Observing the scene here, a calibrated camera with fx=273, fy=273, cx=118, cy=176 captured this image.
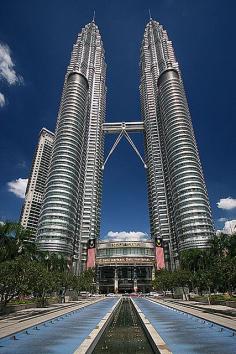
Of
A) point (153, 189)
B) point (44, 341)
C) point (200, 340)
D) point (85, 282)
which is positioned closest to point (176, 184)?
point (153, 189)

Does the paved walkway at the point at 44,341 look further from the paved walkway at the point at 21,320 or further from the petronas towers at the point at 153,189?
the petronas towers at the point at 153,189

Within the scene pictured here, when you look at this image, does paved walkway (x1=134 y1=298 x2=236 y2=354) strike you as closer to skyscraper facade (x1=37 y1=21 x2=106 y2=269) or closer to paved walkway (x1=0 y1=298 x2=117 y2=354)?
paved walkway (x1=0 y1=298 x2=117 y2=354)

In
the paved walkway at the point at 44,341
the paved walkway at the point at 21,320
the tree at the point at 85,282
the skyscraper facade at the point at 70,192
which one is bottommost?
the paved walkway at the point at 44,341

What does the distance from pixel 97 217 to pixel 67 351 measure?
595 ft

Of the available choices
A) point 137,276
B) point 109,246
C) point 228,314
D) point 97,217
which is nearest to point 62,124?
point 97,217

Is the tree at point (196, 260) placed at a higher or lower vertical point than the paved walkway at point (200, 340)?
higher

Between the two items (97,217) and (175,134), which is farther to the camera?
(97,217)

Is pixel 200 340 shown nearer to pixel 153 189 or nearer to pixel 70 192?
pixel 70 192

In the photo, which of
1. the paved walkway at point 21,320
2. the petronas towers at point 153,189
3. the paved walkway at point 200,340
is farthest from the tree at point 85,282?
the paved walkway at point 200,340

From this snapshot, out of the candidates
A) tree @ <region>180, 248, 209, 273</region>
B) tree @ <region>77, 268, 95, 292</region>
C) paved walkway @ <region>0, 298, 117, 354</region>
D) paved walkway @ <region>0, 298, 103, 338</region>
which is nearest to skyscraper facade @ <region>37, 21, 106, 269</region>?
tree @ <region>77, 268, 95, 292</region>

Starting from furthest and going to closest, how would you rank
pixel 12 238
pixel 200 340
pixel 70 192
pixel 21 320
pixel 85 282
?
pixel 70 192 → pixel 85 282 → pixel 12 238 → pixel 21 320 → pixel 200 340

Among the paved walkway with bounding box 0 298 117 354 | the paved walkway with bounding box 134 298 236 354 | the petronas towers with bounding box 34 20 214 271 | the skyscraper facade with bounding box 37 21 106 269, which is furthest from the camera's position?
the skyscraper facade with bounding box 37 21 106 269

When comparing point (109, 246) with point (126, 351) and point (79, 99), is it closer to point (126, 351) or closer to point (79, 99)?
point (79, 99)

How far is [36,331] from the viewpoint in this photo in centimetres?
1934
